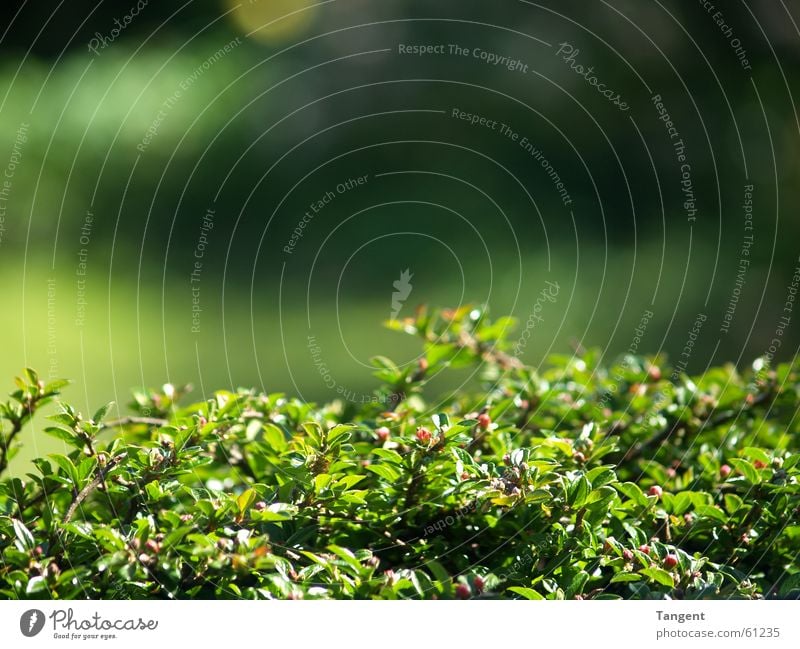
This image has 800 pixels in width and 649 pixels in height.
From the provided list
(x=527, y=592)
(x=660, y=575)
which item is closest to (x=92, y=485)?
(x=527, y=592)

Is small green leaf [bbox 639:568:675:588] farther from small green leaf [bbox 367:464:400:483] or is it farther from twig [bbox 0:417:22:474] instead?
twig [bbox 0:417:22:474]

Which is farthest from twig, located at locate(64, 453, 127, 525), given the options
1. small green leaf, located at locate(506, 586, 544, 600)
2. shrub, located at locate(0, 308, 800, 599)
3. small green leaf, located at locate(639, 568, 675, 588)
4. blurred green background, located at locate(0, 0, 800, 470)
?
blurred green background, located at locate(0, 0, 800, 470)

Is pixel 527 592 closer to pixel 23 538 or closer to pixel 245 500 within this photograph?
pixel 245 500

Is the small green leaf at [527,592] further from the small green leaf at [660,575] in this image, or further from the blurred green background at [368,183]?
the blurred green background at [368,183]

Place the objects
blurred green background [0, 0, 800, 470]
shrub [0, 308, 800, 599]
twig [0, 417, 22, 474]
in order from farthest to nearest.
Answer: blurred green background [0, 0, 800, 470], twig [0, 417, 22, 474], shrub [0, 308, 800, 599]
